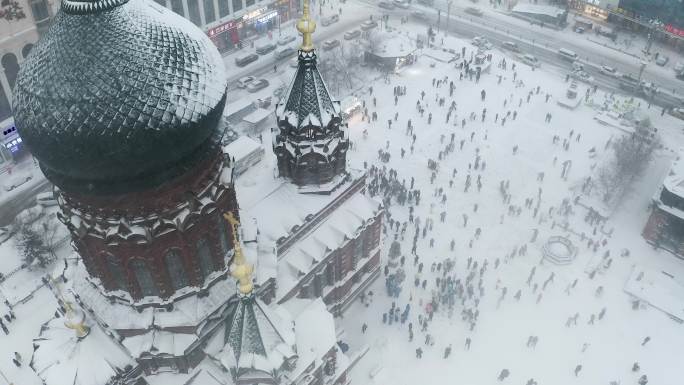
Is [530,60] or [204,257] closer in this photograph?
[204,257]

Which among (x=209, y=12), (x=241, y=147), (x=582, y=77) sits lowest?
(x=582, y=77)

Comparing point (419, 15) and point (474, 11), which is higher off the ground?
point (474, 11)

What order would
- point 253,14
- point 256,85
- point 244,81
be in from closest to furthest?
point 256,85 < point 244,81 < point 253,14

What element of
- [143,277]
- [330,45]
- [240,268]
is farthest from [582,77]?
[143,277]

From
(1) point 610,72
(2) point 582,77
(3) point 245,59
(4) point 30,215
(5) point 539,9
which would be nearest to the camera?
(4) point 30,215

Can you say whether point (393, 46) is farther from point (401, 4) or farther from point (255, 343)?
point (255, 343)

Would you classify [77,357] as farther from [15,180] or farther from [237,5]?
[237,5]

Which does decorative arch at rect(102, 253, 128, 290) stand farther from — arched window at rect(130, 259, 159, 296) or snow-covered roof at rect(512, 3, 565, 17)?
snow-covered roof at rect(512, 3, 565, 17)
